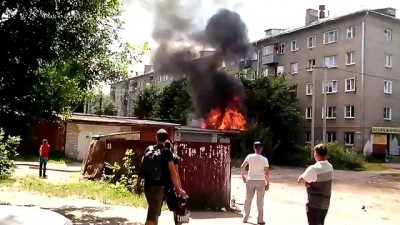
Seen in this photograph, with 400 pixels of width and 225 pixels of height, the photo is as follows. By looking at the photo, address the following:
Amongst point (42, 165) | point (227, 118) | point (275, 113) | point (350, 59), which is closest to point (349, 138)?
point (350, 59)

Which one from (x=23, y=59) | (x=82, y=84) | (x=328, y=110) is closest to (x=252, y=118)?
(x=328, y=110)

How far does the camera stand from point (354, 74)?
39750 millimetres

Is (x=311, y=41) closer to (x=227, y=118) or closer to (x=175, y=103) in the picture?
(x=227, y=118)

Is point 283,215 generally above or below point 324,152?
below

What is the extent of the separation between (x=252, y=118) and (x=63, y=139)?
14.9 meters

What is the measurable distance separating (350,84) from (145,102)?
25.7 m

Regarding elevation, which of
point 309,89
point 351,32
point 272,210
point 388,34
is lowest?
point 272,210

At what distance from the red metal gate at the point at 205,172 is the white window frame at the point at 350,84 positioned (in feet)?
107

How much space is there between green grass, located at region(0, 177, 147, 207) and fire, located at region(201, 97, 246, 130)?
23.3 m

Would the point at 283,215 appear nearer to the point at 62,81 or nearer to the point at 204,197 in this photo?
the point at 204,197

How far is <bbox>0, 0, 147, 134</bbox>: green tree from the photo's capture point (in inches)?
293

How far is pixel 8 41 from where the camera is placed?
728cm

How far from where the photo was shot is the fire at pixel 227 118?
3709 cm

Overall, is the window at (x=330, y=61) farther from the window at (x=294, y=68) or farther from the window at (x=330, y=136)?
the window at (x=330, y=136)
